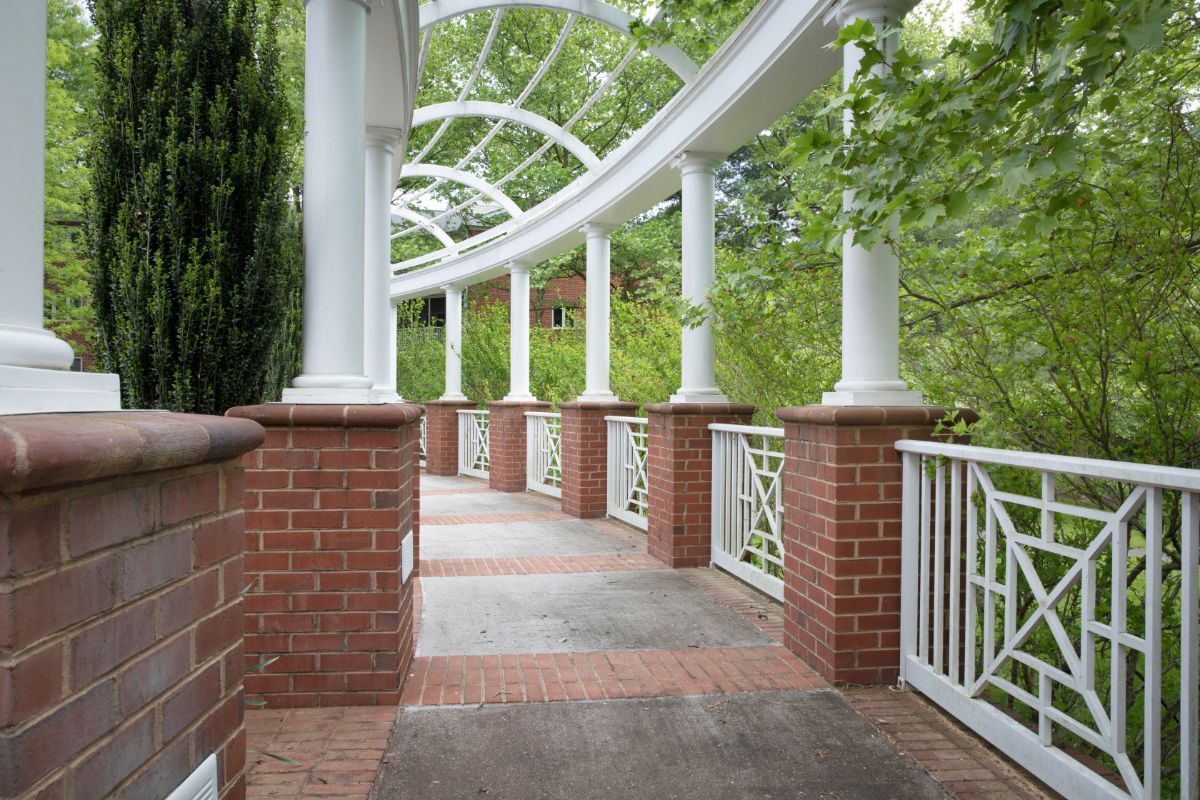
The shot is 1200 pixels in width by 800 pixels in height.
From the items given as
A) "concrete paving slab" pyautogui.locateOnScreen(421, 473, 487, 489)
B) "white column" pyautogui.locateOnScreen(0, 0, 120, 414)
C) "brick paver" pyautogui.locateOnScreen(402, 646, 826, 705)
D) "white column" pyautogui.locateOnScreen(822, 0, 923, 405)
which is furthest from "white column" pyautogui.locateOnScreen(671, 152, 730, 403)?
"concrete paving slab" pyautogui.locateOnScreen(421, 473, 487, 489)

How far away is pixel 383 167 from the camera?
538cm

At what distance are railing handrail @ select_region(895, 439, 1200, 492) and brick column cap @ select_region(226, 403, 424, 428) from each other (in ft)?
6.97

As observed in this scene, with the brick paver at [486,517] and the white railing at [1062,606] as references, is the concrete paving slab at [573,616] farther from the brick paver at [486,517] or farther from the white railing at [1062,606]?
the brick paver at [486,517]

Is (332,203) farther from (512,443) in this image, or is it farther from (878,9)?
(512,443)

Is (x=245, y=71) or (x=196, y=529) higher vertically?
(x=245, y=71)

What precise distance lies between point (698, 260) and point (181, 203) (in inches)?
150

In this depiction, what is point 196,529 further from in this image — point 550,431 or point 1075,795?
point 550,431

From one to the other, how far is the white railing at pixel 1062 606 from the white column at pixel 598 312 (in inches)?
199

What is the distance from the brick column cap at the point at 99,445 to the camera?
3.43ft

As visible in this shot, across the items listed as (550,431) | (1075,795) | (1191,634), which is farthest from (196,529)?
(550,431)

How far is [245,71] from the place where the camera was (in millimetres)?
3217

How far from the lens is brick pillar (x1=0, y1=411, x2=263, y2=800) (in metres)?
1.09

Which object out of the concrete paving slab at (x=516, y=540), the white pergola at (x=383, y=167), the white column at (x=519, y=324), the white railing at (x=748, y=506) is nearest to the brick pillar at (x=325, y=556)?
the white pergola at (x=383, y=167)

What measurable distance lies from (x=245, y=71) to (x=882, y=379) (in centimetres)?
295
